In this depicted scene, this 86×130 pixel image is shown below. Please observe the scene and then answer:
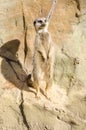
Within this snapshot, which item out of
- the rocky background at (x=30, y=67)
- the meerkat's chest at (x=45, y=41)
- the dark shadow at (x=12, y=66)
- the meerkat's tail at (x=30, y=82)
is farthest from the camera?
the dark shadow at (x=12, y=66)

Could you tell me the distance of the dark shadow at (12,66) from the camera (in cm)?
585

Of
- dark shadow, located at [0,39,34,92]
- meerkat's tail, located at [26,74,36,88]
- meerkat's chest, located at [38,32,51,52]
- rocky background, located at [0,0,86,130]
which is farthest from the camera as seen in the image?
dark shadow, located at [0,39,34,92]

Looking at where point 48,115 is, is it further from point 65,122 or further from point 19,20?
point 19,20

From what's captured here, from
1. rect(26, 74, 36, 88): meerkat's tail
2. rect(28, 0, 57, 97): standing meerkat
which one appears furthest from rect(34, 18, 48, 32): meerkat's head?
rect(26, 74, 36, 88): meerkat's tail

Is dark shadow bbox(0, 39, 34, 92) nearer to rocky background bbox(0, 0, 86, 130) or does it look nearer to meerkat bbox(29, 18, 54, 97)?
rocky background bbox(0, 0, 86, 130)

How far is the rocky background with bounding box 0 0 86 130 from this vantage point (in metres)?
5.39

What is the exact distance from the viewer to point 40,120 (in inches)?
212

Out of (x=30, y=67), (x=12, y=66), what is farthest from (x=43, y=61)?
(x=12, y=66)

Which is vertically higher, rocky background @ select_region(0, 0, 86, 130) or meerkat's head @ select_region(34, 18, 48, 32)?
meerkat's head @ select_region(34, 18, 48, 32)

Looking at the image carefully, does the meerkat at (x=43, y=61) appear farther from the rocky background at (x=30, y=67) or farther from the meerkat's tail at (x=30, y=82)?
the rocky background at (x=30, y=67)

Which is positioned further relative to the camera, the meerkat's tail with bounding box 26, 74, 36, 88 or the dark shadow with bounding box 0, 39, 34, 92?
the dark shadow with bounding box 0, 39, 34, 92

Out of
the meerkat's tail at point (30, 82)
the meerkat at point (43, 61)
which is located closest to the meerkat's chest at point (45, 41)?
the meerkat at point (43, 61)

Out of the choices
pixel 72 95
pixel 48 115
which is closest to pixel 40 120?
pixel 48 115

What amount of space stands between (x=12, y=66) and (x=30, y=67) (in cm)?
24
